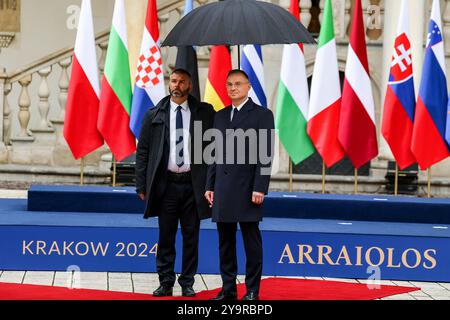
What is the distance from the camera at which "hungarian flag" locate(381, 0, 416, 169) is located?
611 inches

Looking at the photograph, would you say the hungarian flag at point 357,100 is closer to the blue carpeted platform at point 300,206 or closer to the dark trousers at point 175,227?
the blue carpeted platform at point 300,206

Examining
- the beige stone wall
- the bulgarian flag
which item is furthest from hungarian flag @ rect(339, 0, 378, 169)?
the beige stone wall

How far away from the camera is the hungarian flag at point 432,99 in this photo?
50.6 ft

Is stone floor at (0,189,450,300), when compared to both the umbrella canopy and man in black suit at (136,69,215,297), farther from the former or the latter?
the umbrella canopy

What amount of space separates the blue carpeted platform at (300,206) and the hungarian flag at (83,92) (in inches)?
84.6

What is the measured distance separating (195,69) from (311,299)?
4030 mm

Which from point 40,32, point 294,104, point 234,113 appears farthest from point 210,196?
point 40,32

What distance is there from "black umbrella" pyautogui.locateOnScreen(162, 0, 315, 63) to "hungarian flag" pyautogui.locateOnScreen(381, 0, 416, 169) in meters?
5.55

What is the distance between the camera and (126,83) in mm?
Answer: 15297

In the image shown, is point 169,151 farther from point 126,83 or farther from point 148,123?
point 126,83

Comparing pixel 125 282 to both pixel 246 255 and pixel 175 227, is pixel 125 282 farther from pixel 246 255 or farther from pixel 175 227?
pixel 246 255

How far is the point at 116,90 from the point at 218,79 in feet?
4.22

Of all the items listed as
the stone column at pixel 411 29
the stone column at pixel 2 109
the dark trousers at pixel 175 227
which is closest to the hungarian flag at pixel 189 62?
the dark trousers at pixel 175 227

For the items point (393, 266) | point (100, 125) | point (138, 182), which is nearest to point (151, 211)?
point (138, 182)
